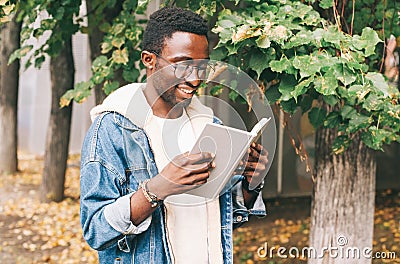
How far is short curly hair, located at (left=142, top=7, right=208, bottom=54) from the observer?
6.95 feet

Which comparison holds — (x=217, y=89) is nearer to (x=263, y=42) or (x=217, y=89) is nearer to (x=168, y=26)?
(x=263, y=42)

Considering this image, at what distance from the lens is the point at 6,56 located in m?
8.80

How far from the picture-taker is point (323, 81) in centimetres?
289

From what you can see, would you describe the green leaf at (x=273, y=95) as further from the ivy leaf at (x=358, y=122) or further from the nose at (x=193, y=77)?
the nose at (x=193, y=77)

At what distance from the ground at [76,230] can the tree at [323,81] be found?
1.36m

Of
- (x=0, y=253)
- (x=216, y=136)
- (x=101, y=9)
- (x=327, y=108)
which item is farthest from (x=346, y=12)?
(x=0, y=253)

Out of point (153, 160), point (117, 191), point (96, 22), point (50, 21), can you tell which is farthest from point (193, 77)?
point (96, 22)

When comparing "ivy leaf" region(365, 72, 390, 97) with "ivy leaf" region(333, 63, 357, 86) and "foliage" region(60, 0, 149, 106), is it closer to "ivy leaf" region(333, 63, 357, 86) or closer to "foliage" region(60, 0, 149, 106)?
"ivy leaf" region(333, 63, 357, 86)

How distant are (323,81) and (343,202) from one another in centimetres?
136

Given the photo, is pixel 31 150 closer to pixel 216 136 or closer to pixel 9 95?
pixel 9 95

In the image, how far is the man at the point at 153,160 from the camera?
200cm

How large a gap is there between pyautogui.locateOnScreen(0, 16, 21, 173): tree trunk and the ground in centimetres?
95

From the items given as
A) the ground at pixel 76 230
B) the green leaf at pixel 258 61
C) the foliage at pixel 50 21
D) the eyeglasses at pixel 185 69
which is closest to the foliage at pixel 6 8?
the foliage at pixel 50 21

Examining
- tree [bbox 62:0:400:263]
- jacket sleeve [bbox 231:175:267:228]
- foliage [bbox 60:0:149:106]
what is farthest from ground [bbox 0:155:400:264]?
jacket sleeve [bbox 231:175:267:228]
